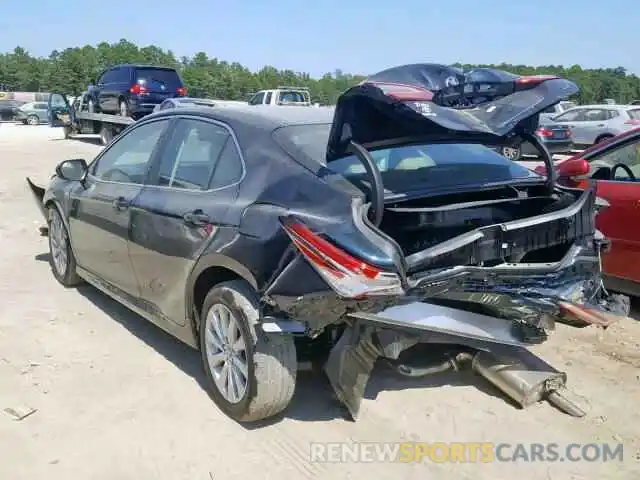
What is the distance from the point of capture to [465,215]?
3609 millimetres

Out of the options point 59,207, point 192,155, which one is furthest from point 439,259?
point 59,207

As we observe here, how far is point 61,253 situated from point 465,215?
3984 millimetres

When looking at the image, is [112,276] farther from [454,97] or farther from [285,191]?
[454,97]

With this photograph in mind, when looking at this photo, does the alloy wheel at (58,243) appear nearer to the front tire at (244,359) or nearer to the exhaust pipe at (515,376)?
the front tire at (244,359)

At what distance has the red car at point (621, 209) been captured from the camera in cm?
511

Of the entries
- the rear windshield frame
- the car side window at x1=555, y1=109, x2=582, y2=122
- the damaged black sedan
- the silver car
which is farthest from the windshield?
the car side window at x1=555, y1=109, x2=582, y2=122

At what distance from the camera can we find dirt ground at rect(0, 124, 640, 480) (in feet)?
10.8

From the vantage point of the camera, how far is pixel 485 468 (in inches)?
129

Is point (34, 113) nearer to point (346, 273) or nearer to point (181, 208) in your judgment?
point (181, 208)

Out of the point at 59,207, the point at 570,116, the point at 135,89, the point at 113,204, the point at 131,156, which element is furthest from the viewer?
the point at 570,116

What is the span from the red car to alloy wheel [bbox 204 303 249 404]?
2.80m

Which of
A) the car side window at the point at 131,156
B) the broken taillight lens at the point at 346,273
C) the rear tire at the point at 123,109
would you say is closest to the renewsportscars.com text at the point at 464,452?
the broken taillight lens at the point at 346,273

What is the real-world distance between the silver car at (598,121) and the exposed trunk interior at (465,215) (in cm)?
1738

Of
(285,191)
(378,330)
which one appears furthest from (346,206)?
(378,330)
